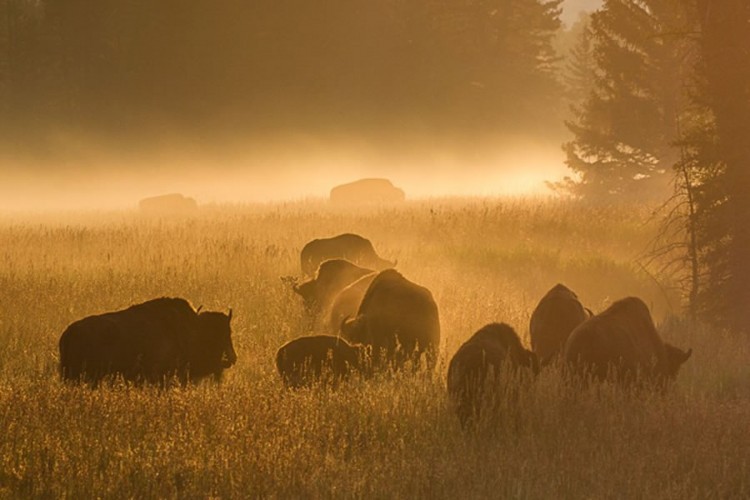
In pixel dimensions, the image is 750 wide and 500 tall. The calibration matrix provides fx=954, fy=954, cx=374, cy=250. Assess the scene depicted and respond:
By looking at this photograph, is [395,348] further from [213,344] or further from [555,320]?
[213,344]

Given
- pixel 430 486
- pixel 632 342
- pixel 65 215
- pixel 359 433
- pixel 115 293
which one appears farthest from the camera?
pixel 65 215

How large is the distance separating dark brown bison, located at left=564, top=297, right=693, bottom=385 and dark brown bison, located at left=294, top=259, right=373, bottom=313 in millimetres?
4256

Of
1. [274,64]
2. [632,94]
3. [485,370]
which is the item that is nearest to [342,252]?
[485,370]

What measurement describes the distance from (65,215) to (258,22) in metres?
25.1

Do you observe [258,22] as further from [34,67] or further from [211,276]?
[211,276]

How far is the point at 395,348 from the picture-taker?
10.4 m

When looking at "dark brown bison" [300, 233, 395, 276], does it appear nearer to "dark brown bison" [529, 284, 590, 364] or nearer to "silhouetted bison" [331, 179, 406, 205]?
"dark brown bison" [529, 284, 590, 364]

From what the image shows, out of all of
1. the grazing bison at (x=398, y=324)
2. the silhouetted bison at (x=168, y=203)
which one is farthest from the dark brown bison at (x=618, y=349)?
the silhouetted bison at (x=168, y=203)

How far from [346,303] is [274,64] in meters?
45.3

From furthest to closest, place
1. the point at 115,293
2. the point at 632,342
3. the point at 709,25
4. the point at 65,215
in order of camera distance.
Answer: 1. the point at 65,215
2. the point at 709,25
3. the point at 115,293
4. the point at 632,342

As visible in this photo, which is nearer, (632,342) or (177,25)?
(632,342)

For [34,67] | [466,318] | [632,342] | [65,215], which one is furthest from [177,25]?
[632,342]

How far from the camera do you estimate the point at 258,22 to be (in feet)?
182

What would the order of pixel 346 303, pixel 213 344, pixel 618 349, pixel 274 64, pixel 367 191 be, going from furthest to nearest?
1. pixel 274 64
2. pixel 367 191
3. pixel 346 303
4. pixel 213 344
5. pixel 618 349
